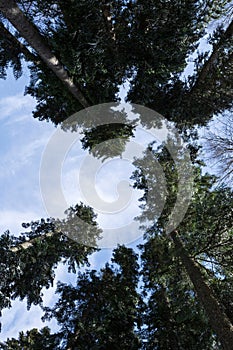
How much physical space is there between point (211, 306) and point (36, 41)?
9313mm

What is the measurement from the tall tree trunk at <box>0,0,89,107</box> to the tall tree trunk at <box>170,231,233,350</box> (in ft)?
22.8

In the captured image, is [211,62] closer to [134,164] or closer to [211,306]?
[134,164]

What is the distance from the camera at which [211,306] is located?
8.13 m

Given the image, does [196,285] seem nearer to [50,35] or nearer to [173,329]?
[173,329]

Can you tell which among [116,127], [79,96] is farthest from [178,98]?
[79,96]

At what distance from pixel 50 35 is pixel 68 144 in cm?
554

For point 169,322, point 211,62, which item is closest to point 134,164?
point 211,62

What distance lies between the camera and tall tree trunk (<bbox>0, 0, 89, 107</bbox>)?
7254mm

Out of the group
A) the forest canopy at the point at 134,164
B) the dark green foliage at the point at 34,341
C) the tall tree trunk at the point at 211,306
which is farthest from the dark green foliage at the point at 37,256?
the tall tree trunk at the point at 211,306

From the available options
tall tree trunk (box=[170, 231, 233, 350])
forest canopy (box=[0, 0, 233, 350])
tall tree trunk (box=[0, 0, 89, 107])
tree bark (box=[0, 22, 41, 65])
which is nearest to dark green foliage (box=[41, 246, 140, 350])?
forest canopy (box=[0, 0, 233, 350])

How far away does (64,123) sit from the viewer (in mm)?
12547

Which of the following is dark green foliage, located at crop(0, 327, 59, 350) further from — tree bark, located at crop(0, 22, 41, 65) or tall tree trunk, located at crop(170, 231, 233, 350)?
tree bark, located at crop(0, 22, 41, 65)

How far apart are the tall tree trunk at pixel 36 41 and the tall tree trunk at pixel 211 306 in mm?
6954

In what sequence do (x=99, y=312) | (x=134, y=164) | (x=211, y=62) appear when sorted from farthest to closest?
(x=134, y=164) < (x=99, y=312) < (x=211, y=62)
